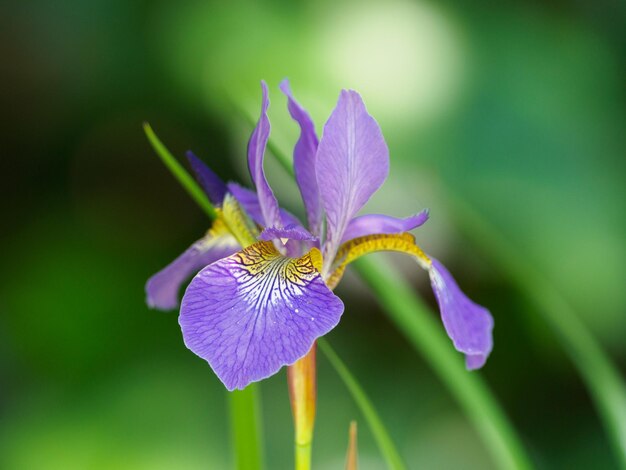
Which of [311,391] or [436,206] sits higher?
[311,391]

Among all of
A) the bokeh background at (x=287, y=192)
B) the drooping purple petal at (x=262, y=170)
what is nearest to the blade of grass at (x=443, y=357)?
the drooping purple petal at (x=262, y=170)

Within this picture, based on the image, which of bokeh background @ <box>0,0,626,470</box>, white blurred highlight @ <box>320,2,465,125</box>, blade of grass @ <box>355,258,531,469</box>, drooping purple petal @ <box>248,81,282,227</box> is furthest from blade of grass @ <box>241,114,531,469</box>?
white blurred highlight @ <box>320,2,465,125</box>

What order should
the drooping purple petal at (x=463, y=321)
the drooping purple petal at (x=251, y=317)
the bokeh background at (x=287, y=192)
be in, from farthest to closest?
the bokeh background at (x=287, y=192), the drooping purple petal at (x=463, y=321), the drooping purple petal at (x=251, y=317)

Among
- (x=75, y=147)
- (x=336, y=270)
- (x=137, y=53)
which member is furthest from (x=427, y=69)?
(x=336, y=270)

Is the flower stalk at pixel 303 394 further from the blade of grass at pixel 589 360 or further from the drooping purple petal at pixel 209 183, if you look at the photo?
the blade of grass at pixel 589 360

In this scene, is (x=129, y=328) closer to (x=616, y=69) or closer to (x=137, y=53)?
(x=137, y=53)

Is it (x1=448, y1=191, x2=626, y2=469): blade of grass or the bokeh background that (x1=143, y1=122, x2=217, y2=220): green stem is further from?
the bokeh background

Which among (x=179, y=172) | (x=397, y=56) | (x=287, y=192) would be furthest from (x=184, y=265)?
(x=397, y=56)
